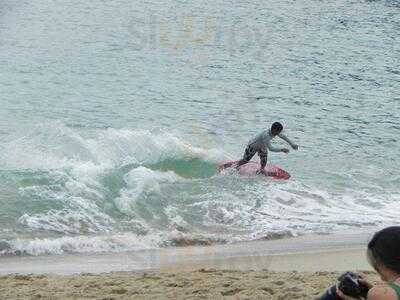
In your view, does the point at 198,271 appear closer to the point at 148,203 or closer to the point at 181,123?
the point at 148,203

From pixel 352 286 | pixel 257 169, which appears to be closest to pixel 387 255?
pixel 352 286

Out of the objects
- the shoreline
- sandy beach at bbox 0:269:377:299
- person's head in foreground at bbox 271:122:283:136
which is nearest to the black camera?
sandy beach at bbox 0:269:377:299

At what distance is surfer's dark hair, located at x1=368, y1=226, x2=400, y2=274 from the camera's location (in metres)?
3.81

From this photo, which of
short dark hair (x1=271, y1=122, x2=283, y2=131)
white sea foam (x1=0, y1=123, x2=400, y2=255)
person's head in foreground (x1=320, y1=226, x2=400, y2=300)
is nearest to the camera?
person's head in foreground (x1=320, y1=226, x2=400, y2=300)

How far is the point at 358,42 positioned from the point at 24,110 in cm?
2108

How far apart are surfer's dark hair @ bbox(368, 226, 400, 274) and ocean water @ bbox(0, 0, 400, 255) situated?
6.83m

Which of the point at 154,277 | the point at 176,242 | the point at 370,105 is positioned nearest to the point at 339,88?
the point at 370,105

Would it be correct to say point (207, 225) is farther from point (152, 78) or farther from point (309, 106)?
point (152, 78)

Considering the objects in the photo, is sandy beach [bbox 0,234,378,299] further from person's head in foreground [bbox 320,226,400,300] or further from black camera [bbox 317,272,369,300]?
person's head in foreground [bbox 320,226,400,300]

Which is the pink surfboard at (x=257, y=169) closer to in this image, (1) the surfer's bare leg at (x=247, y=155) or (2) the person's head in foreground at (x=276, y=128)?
(1) the surfer's bare leg at (x=247, y=155)

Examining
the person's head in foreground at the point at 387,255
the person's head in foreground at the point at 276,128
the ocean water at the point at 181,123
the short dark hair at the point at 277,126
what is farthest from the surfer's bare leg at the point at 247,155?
the person's head in foreground at the point at 387,255

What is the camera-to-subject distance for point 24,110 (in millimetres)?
20859

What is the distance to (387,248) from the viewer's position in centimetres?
382

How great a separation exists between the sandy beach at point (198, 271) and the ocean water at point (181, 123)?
0.50m
